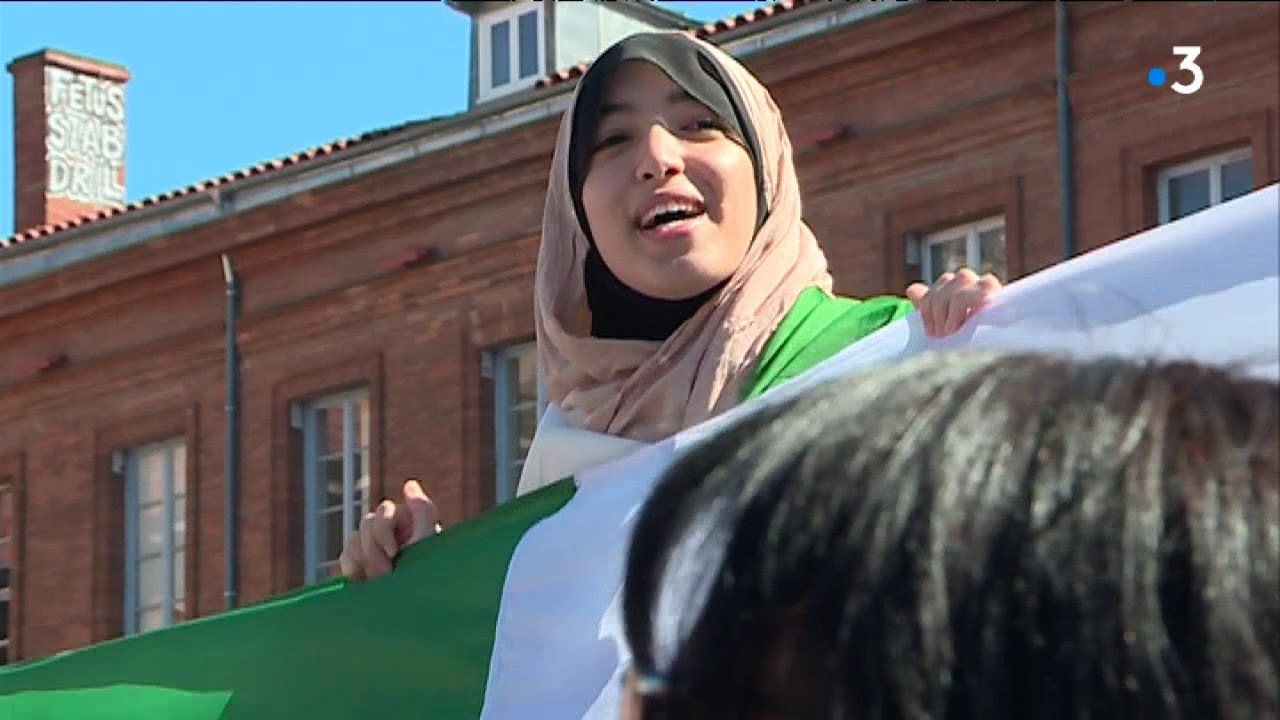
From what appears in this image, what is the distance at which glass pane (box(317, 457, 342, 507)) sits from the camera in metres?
26.8

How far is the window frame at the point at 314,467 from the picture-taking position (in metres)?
26.6

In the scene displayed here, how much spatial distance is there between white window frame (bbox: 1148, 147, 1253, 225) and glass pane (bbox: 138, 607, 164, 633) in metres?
9.96

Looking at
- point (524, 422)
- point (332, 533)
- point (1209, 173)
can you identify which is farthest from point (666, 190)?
point (332, 533)

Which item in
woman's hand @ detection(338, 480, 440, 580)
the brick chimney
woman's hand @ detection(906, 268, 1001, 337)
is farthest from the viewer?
the brick chimney

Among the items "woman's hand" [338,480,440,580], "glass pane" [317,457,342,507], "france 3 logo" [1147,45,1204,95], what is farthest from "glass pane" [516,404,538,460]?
"woman's hand" [338,480,440,580]

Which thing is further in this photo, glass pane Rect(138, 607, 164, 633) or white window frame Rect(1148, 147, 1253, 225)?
glass pane Rect(138, 607, 164, 633)

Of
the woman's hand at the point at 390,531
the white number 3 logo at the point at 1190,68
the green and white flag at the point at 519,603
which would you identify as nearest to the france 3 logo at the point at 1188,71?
the white number 3 logo at the point at 1190,68

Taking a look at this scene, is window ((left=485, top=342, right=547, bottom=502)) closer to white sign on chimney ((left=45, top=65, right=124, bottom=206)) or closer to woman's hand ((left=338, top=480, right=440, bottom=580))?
white sign on chimney ((left=45, top=65, right=124, bottom=206))

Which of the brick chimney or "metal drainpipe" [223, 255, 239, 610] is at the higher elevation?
the brick chimney

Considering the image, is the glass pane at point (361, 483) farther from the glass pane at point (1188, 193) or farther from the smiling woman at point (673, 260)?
the smiling woman at point (673, 260)

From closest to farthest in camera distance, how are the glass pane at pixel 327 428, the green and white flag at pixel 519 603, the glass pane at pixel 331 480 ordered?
the green and white flag at pixel 519 603
the glass pane at pixel 331 480
the glass pane at pixel 327 428

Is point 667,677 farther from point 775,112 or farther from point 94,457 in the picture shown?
point 94,457

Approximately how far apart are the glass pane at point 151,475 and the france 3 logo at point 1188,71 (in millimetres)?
10335

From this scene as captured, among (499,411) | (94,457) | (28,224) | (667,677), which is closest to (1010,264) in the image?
(499,411)
